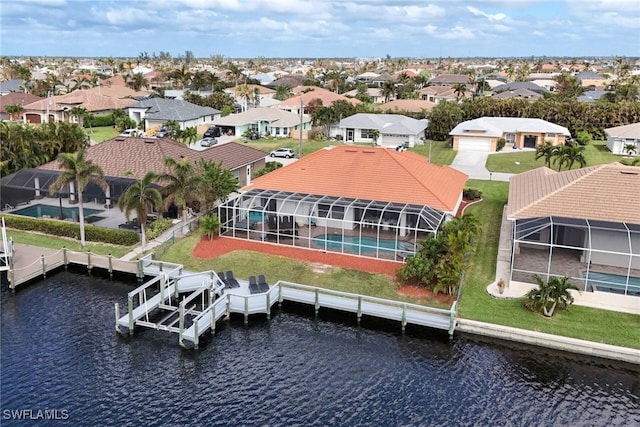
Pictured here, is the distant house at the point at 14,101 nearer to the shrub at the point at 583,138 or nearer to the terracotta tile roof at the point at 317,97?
the terracotta tile roof at the point at 317,97

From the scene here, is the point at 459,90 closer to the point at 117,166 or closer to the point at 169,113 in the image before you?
the point at 169,113

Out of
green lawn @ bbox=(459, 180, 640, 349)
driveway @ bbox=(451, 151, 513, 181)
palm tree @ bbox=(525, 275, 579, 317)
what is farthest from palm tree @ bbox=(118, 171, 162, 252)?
driveway @ bbox=(451, 151, 513, 181)

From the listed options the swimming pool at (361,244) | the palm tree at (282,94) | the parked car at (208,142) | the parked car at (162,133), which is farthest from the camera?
the palm tree at (282,94)

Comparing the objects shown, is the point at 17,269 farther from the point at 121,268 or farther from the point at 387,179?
the point at 387,179

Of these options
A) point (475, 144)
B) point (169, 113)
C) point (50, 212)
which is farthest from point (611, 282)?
point (169, 113)

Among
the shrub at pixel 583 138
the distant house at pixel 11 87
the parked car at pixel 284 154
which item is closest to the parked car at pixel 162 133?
the parked car at pixel 284 154

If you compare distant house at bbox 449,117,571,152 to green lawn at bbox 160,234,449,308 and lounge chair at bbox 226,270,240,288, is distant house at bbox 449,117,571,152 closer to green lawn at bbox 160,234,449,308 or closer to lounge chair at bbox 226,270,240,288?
green lawn at bbox 160,234,449,308
